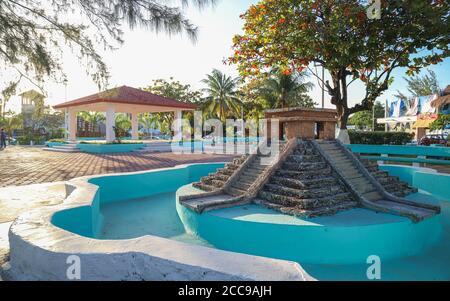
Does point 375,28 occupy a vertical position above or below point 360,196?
above

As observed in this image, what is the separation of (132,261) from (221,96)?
30.6m

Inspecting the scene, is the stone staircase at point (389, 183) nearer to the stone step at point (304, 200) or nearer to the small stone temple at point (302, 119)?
the small stone temple at point (302, 119)

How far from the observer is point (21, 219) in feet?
11.9

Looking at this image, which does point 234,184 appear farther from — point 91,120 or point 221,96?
point 91,120

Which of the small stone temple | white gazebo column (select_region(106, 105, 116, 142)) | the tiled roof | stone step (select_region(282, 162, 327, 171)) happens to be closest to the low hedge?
the small stone temple

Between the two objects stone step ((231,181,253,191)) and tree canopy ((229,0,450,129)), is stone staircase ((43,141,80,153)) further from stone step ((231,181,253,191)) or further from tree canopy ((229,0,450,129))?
stone step ((231,181,253,191))

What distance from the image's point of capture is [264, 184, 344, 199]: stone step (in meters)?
6.01

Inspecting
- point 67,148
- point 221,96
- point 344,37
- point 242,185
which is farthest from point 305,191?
point 221,96

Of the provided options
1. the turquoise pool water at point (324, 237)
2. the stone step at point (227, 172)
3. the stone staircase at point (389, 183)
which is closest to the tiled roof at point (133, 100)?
the stone step at point (227, 172)

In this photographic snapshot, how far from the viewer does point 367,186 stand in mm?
7312
